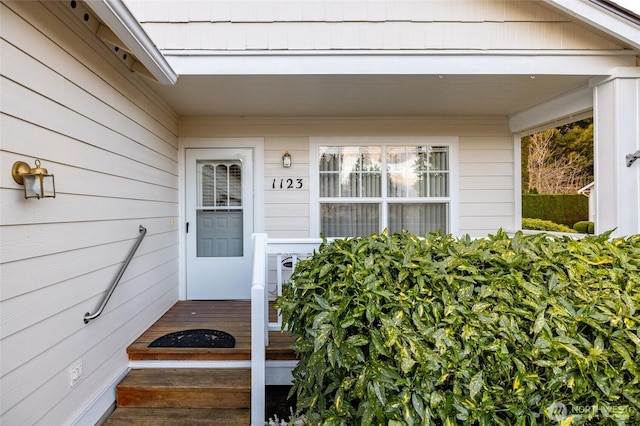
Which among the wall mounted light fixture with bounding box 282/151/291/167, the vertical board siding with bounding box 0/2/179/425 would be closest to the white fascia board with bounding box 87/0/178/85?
the vertical board siding with bounding box 0/2/179/425

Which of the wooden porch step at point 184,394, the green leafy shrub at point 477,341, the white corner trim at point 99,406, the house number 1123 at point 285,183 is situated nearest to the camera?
the green leafy shrub at point 477,341

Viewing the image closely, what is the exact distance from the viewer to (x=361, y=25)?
296cm

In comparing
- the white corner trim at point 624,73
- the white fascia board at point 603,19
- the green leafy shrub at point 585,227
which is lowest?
the green leafy shrub at point 585,227

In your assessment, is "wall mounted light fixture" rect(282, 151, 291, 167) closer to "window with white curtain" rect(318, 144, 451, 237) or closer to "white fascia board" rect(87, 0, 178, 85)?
"window with white curtain" rect(318, 144, 451, 237)

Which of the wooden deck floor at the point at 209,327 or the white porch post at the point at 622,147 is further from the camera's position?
the white porch post at the point at 622,147

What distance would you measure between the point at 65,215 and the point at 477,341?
2389 millimetres

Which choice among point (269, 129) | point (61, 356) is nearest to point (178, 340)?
point (61, 356)

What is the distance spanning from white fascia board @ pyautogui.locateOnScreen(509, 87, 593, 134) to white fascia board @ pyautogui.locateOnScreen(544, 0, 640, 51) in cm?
51

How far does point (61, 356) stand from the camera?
191 centimetres

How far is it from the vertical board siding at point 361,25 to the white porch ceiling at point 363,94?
28 centimetres

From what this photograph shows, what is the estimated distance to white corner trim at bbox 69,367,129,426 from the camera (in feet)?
6.82

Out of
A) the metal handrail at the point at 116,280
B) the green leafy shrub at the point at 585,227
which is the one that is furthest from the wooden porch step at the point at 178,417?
the green leafy shrub at the point at 585,227

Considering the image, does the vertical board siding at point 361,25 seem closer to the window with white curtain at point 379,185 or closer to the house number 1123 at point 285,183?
the window with white curtain at point 379,185

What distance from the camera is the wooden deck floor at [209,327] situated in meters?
2.70
